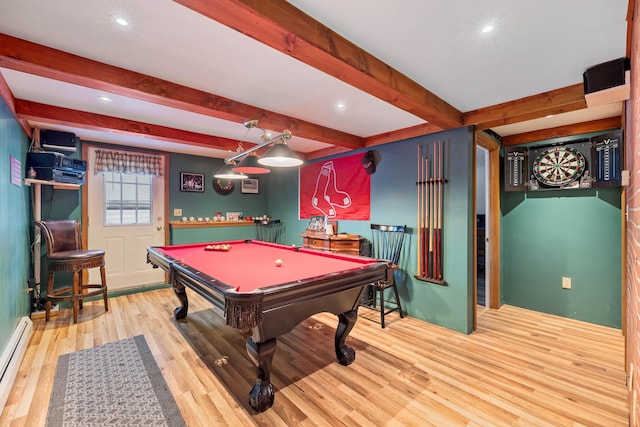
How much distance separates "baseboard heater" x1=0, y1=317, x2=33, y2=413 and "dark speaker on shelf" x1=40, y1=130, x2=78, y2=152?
6.40ft

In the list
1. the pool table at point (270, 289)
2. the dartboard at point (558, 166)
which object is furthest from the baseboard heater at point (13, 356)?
the dartboard at point (558, 166)

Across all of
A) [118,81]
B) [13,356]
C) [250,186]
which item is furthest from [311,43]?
[250,186]

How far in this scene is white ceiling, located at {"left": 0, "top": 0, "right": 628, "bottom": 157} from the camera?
4.56ft

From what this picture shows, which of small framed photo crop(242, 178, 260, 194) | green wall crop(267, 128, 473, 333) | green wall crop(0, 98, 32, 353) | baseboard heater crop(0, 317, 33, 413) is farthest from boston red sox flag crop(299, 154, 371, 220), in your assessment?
baseboard heater crop(0, 317, 33, 413)

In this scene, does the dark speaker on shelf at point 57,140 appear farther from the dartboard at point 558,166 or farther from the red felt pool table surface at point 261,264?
the dartboard at point 558,166

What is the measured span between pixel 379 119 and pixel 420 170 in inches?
30.3

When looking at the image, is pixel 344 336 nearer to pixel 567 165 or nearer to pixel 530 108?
pixel 530 108

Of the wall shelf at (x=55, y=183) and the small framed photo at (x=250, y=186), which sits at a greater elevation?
the small framed photo at (x=250, y=186)

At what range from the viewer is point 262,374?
1.78 metres

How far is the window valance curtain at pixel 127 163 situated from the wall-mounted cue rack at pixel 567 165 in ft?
16.4

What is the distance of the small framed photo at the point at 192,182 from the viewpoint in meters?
4.78

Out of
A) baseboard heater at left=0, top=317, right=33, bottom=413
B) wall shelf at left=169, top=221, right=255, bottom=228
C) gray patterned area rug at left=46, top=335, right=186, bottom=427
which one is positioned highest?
wall shelf at left=169, top=221, right=255, bottom=228

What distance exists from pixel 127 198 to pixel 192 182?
0.97 meters

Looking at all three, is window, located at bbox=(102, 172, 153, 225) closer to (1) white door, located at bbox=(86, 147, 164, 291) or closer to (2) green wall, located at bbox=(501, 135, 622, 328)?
(1) white door, located at bbox=(86, 147, 164, 291)
